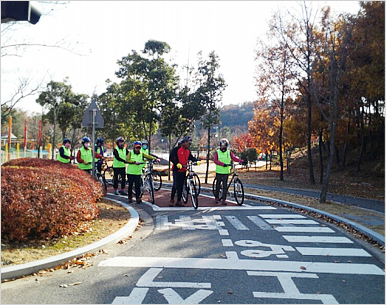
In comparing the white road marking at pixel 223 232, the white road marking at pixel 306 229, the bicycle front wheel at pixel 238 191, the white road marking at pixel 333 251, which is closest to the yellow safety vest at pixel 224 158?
the bicycle front wheel at pixel 238 191

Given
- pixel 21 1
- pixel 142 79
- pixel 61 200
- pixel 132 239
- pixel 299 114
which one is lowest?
pixel 132 239

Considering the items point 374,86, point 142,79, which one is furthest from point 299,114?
point 142,79

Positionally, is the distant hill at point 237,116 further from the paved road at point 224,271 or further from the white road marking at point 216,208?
the paved road at point 224,271

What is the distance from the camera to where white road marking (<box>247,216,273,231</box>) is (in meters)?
8.30

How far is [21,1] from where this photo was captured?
2809 mm

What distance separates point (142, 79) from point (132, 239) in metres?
19.9

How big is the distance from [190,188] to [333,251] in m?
5.03

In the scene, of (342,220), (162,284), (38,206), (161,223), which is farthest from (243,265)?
(342,220)

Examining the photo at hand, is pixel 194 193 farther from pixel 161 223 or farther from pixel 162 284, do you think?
pixel 162 284

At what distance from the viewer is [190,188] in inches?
430

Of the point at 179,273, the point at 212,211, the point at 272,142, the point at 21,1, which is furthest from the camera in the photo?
the point at 272,142

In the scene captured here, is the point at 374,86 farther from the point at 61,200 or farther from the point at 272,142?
the point at 272,142

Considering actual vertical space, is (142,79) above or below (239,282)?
above

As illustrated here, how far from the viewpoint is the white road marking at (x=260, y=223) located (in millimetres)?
8302
